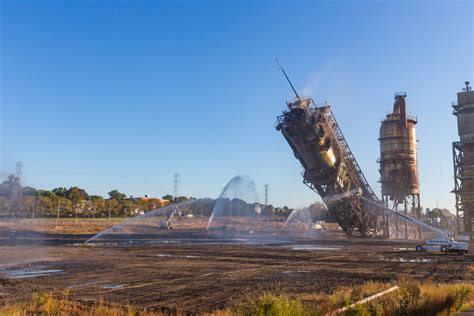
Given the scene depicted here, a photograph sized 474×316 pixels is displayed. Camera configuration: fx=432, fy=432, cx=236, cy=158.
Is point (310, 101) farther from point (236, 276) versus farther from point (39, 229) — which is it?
point (39, 229)

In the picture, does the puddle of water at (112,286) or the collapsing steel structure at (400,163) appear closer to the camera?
the puddle of water at (112,286)

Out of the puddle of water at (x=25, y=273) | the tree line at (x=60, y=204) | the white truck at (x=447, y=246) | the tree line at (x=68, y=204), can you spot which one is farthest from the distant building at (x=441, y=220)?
the puddle of water at (x=25, y=273)

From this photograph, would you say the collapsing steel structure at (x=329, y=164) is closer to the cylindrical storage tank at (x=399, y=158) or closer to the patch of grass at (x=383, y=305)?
the cylindrical storage tank at (x=399, y=158)

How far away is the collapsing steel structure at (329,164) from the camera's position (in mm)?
43656

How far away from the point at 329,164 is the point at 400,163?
21.7 meters

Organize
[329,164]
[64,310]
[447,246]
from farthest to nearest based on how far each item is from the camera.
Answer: [329,164] < [447,246] < [64,310]

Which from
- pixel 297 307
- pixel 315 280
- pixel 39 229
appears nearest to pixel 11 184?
pixel 39 229

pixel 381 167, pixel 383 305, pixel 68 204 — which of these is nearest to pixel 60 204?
pixel 68 204

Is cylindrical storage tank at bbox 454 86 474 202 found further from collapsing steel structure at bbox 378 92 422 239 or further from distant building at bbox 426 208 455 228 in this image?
distant building at bbox 426 208 455 228

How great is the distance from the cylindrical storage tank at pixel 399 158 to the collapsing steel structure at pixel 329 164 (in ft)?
29.6

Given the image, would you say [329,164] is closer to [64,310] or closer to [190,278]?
[190,278]

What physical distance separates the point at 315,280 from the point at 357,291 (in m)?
4.47

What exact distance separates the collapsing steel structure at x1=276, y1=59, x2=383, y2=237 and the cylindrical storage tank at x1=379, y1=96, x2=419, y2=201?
9012 mm

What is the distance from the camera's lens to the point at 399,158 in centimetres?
6300
